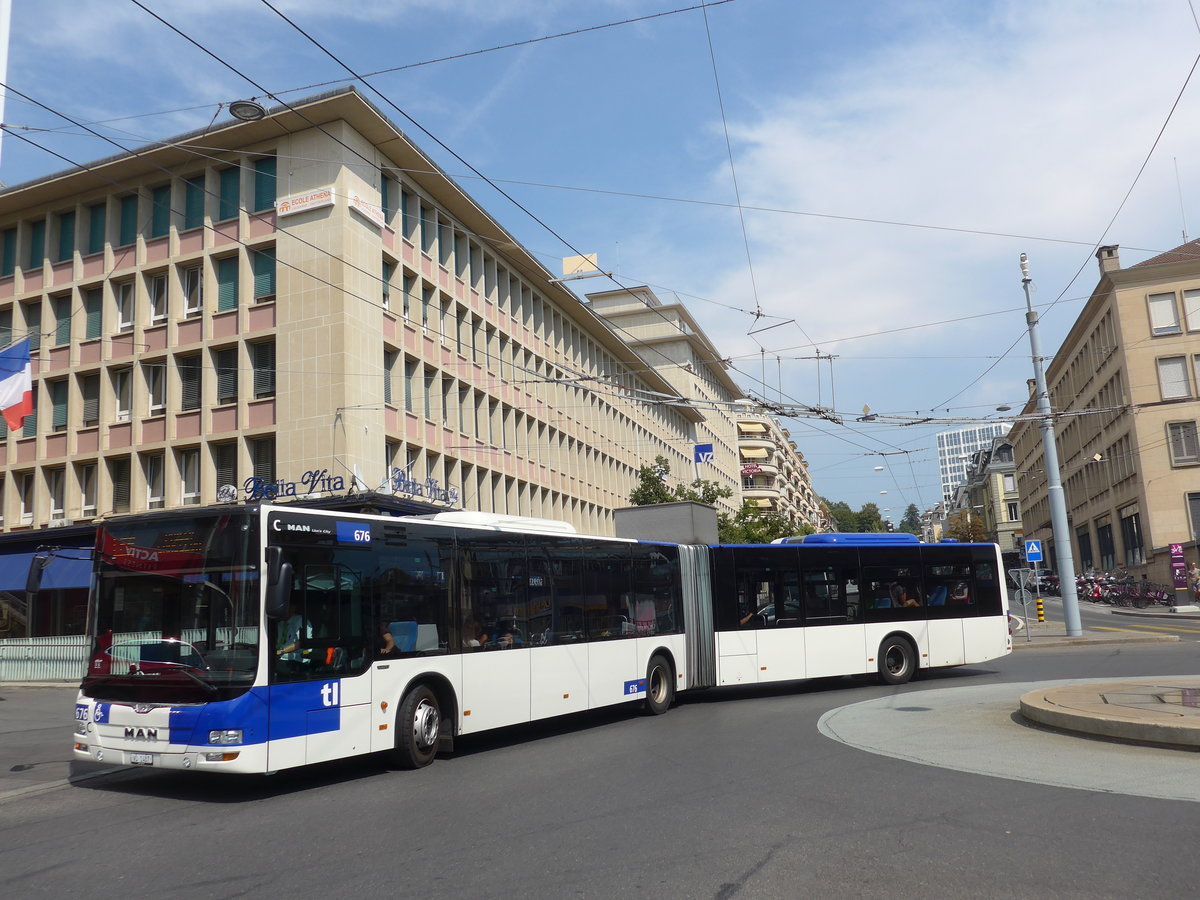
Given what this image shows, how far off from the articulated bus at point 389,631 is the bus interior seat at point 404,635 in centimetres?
3

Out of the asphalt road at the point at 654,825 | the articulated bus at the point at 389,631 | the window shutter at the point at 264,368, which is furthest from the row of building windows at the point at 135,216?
the asphalt road at the point at 654,825

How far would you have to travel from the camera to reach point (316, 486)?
27.5m

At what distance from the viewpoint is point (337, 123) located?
29.0 meters

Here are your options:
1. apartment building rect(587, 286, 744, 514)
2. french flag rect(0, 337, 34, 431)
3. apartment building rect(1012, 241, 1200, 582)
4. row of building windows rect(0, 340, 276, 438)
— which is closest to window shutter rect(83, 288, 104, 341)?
row of building windows rect(0, 340, 276, 438)

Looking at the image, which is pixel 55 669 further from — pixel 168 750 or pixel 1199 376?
pixel 1199 376

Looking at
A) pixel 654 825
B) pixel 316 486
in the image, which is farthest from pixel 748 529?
pixel 654 825

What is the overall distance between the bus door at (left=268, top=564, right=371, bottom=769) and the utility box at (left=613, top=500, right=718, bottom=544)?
9692mm

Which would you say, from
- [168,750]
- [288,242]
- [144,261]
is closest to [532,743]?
[168,750]

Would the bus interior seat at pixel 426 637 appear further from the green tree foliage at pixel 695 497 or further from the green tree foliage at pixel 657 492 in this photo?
the green tree foliage at pixel 657 492

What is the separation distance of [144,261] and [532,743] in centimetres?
2443

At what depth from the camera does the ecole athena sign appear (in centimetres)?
2736

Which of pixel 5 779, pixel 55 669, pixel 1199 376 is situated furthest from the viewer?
pixel 1199 376

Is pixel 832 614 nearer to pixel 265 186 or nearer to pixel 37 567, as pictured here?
pixel 37 567

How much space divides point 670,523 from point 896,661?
4.87 meters
